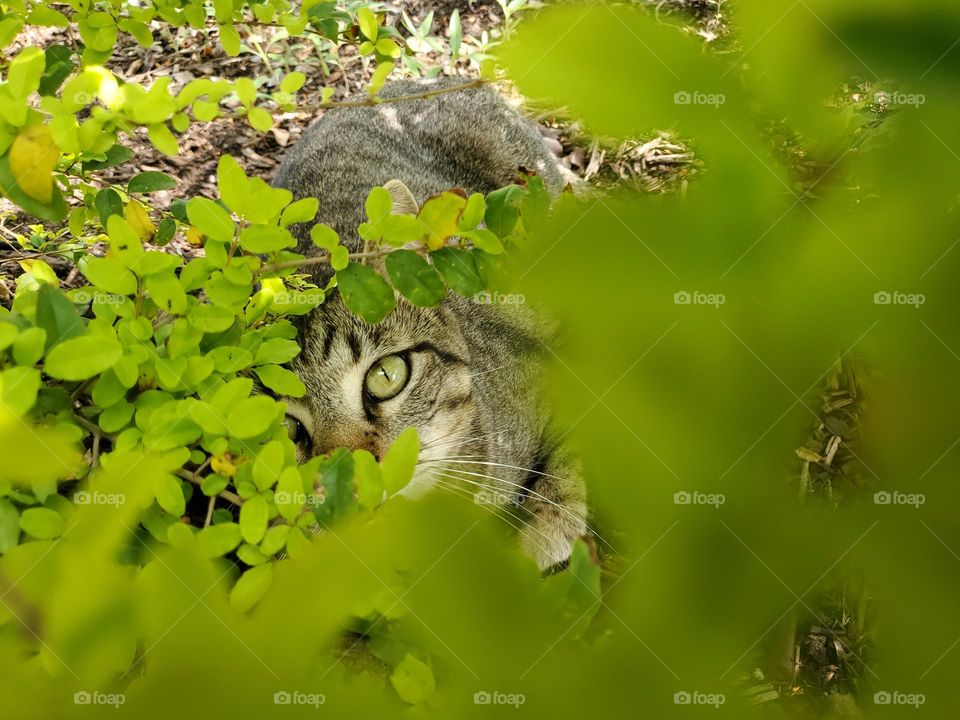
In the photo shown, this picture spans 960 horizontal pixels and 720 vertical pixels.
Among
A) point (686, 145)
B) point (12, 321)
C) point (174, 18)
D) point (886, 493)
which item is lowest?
point (12, 321)

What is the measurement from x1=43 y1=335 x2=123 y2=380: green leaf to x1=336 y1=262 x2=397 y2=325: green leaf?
35 cm

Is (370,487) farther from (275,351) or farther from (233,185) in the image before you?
(275,351)

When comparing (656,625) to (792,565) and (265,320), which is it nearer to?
(792,565)

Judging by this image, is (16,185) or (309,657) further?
(16,185)

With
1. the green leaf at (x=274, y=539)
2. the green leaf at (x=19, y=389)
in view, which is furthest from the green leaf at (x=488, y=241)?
the green leaf at (x=19, y=389)

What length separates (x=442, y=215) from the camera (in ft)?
3.57

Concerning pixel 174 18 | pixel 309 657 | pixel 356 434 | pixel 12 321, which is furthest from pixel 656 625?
pixel 356 434

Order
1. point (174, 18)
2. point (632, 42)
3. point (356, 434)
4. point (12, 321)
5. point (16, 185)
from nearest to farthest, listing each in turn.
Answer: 1. point (632, 42)
2. point (12, 321)
3. point (16, 185)
4. point (174, 18)
5. point (356, 434)

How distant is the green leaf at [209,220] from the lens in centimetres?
100

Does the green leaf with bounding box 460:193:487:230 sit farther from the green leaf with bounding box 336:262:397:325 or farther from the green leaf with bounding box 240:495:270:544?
the green leaf with bounding box 240:495:270:544

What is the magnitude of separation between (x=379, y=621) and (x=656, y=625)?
18 centimetres

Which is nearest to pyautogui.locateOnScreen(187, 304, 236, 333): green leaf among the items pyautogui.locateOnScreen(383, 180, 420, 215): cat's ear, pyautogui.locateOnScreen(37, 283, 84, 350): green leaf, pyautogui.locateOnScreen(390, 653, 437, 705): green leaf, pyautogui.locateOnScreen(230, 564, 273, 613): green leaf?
pyautogui.locateOnScreen(37, 283, 84, 350): green leaf

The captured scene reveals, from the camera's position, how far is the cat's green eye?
2.14 meters

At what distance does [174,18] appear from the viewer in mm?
1459
